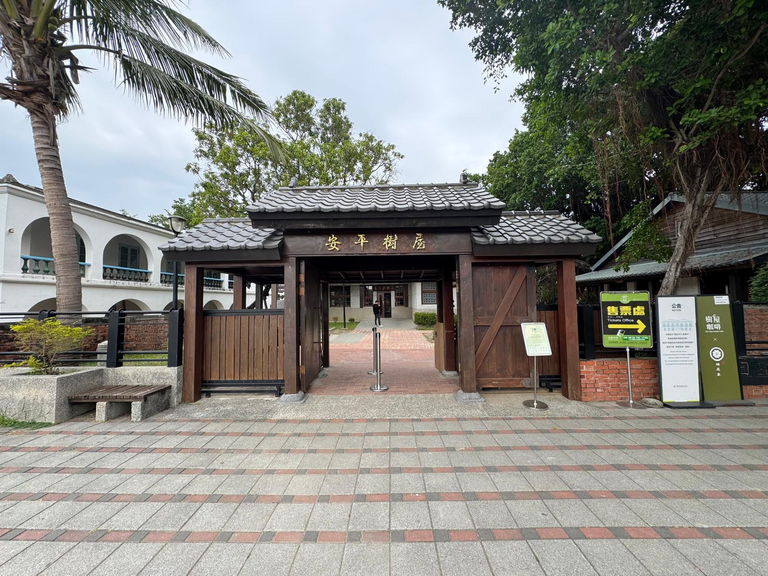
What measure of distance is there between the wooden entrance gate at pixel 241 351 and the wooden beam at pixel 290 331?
259mm

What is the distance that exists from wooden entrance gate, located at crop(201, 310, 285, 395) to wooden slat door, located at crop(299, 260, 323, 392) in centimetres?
40

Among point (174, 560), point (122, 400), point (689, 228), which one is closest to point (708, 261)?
point (689, 228)

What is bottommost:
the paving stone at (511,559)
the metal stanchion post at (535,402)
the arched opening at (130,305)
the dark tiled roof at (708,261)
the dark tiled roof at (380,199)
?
the paving stone at (511,559)

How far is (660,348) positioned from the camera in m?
5.00

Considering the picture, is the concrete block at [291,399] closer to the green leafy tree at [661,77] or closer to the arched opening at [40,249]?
the green leafy tree at [661,77]

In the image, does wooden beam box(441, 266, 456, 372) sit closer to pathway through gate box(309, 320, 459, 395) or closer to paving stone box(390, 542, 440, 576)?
pathway through gate box(309, 320, 459, 395)

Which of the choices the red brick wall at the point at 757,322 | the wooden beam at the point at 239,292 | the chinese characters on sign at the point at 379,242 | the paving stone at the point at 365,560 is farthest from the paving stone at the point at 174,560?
the red brick wall at the point at 757,322

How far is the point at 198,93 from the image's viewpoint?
660 centimetres

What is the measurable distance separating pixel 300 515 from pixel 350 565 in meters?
0.68

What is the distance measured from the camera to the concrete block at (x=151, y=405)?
458 centimetres

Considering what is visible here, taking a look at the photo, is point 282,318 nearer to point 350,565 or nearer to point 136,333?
point 136,333

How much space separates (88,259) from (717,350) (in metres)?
18.7

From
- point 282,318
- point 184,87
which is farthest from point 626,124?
point 184,87

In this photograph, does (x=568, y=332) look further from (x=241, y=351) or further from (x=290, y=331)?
(x=241, y=351)
